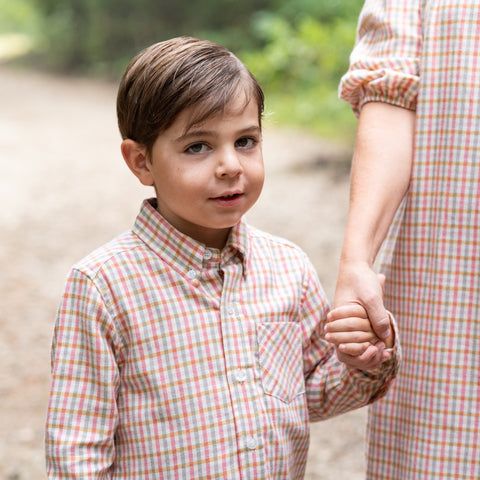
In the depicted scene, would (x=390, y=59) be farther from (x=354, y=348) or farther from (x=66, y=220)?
(x=66, y=220)

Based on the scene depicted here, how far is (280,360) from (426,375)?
1.03 ft

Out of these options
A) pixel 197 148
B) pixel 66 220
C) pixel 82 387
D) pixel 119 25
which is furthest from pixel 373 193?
pixel 119 25

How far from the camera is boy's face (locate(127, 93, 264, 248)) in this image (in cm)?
149

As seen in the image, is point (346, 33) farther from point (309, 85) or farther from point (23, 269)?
point (23, 269)

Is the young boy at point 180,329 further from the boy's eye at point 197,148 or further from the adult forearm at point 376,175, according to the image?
the adult forearm at point 376,175

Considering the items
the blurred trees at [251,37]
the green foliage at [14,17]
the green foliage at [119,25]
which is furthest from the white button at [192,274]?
the green foliage at [14,17]

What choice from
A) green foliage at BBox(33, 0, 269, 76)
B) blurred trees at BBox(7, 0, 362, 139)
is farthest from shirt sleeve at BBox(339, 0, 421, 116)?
green foliage at BBox(33, 0, 269, 76)

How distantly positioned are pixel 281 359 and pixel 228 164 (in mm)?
417

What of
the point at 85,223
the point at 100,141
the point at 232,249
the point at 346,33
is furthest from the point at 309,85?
the point at 232,249

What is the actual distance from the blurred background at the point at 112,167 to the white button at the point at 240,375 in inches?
23.5

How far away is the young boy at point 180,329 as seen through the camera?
4.89 ft

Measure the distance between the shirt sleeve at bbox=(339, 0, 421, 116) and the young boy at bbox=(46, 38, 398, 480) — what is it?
0.89 ft

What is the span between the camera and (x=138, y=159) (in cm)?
161

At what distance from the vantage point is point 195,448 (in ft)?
4.90
